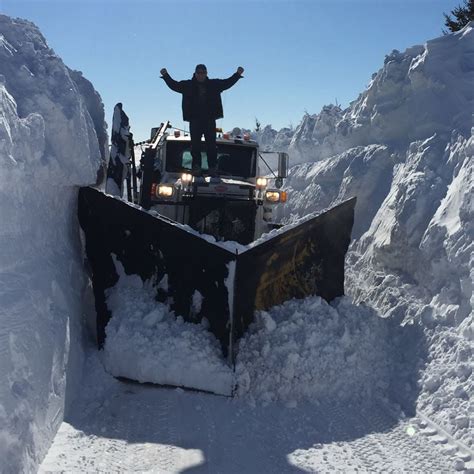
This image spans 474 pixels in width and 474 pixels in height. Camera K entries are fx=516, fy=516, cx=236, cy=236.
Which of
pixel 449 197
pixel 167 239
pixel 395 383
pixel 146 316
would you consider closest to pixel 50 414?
pixel 146 316

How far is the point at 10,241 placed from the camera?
3832mm

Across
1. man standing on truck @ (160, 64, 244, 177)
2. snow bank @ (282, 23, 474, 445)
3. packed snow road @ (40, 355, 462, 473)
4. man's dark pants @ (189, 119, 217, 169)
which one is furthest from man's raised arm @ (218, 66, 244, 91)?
packed snow road @ (40, 355, 462, 473)

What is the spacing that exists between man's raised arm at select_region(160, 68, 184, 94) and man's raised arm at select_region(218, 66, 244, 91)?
0.54 metres

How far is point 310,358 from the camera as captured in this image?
4555 millimetres

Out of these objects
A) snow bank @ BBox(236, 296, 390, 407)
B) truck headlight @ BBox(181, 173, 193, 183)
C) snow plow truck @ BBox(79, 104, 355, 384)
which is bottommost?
snow bank @ BBox(236, 296, 390, 407)

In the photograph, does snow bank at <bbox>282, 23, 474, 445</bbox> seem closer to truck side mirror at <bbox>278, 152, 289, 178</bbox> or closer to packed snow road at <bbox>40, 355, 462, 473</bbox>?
packed snow road at <bbox>40, 355, 462, 473</bbox>

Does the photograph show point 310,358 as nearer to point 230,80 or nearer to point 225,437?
point 225,437

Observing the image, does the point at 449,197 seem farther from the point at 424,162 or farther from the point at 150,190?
the point at 150,190

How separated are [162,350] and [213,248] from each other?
1.03m

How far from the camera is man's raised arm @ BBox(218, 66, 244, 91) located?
684cm

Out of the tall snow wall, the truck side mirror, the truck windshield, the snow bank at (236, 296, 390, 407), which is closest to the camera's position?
the tall snow wall

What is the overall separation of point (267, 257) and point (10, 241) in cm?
231

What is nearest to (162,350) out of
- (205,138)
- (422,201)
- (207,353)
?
(207,353)

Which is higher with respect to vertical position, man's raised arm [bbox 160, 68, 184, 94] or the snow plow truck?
man's raised arm [bbox 160, 68, 184, 94]
